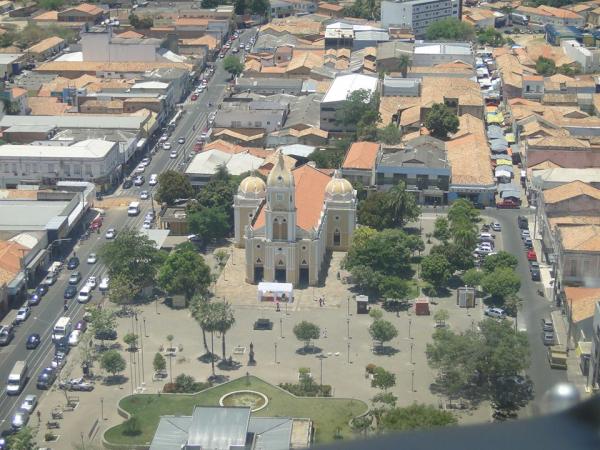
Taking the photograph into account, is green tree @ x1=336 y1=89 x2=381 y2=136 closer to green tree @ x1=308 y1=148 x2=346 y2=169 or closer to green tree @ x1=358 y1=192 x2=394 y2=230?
green tree @ x1=308 y1=148 x2=346 y2=169

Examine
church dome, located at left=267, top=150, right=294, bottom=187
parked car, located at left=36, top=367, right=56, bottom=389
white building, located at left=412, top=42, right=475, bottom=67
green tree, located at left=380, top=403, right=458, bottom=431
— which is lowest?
white building, located at left=412, top=42, right=475, bottom=67

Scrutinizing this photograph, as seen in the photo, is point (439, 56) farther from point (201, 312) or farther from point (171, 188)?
point (201, 312)

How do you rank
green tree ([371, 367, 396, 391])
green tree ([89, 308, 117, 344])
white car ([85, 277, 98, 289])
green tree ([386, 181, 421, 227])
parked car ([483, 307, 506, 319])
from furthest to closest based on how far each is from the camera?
1. green tree ([386, 181, 421, 227])
2. white car ([85, 277, 98, 289])
3. parked car ([483, 307, 506, 319])
4. green tree ([89, 308, 117, 344])
5. green tree ([371, 367, 396, 391])

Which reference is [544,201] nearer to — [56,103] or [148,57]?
[56,103]

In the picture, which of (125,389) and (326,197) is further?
(326,197)

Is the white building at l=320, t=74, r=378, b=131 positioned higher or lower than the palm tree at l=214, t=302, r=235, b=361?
lower

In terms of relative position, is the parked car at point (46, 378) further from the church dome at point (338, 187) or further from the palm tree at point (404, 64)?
the palm tree at point (404, 64)

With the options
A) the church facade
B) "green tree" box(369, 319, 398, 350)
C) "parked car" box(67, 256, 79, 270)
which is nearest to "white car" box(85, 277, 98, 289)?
"parked car" box(67, 256, 79, 270)

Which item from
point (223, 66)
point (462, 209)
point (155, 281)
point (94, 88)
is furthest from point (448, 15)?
point (155, 281)
